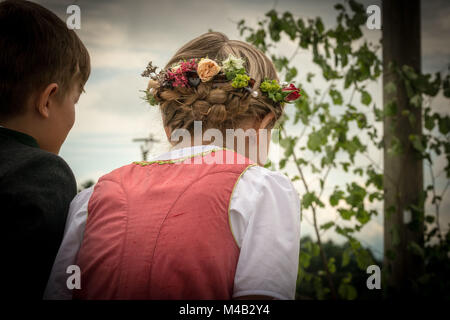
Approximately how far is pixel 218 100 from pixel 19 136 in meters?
0.58

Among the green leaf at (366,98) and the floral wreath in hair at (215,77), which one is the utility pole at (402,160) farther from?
the floral wreath in hair at (215,77)

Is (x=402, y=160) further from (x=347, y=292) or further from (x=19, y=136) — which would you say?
(x=19, y=136)

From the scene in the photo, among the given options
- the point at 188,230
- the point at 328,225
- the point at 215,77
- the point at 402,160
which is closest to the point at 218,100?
the point at 215,77

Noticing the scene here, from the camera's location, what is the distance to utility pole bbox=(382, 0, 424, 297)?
2062 mm

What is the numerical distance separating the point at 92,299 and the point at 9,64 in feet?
2.27

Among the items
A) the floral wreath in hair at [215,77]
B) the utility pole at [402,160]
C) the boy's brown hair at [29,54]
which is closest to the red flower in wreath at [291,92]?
the floral wreath in hair at [215,77]

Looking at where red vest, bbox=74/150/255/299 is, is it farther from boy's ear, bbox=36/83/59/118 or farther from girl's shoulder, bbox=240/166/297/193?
boy's ear, bbox=36/83/59/118

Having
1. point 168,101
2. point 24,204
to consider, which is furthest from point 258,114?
point 24,204

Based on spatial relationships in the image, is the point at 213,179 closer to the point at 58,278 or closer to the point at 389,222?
the point at 58,278

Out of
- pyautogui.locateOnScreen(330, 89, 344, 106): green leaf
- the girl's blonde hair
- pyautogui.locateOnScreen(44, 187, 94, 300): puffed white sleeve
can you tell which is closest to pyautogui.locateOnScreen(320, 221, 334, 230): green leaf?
pyautogui.locateOnScreen(330, 89, 344, 106): green leaf

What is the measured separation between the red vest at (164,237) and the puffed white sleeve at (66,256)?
0.04m

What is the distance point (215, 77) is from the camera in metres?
1.12

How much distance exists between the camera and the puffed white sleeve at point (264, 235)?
858mm

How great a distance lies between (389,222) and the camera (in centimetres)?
212
